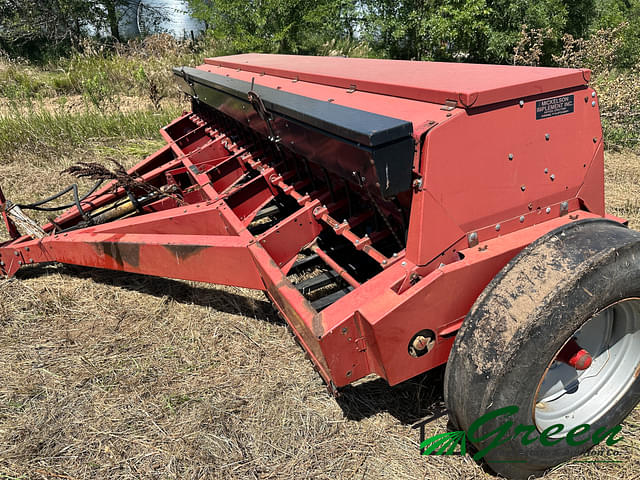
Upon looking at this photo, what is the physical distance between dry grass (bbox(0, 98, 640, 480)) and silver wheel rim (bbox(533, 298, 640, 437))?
22 cm

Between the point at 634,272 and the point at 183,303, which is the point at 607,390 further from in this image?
the point at 183,303

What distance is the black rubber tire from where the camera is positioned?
1514 mm

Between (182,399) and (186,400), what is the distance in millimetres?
24

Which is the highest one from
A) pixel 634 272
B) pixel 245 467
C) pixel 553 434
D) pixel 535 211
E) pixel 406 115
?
pixel 406 115

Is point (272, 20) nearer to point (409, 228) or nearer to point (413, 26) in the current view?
point (413, 26)

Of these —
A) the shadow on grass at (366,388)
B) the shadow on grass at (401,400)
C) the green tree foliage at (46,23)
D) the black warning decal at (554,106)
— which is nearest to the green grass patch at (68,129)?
the shadow on grass at (366,388)

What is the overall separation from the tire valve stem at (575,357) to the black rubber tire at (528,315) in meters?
0.28

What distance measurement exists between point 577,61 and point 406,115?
6.49 metres

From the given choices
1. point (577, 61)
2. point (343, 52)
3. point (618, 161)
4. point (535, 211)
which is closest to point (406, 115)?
point (535, 211)

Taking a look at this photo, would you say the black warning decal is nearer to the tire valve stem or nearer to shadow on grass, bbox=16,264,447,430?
the tire valve stem

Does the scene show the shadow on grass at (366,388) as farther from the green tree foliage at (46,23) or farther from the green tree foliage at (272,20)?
the green tree foliage at (46,23)

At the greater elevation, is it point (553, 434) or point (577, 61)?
point (577, 61)

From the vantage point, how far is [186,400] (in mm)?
2295

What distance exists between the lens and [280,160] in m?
3.20
